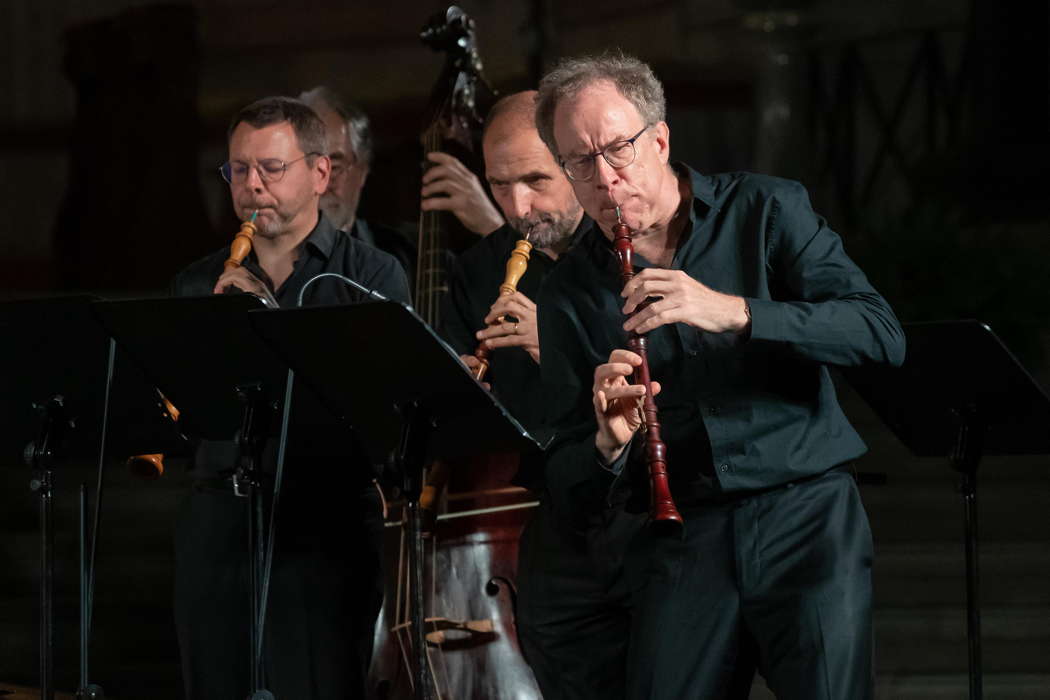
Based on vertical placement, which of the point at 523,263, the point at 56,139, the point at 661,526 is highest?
the point at 56,139

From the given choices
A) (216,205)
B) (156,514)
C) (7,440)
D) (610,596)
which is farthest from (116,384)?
(216,205)

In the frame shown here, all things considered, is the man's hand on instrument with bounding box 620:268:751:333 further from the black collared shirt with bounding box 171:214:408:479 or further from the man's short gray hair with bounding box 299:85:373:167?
the man's short gray hair with bounding box 299:85:373:167

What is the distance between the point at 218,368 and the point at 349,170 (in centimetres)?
158

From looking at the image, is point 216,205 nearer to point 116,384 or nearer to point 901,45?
point 901,45

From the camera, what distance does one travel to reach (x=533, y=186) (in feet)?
10.5

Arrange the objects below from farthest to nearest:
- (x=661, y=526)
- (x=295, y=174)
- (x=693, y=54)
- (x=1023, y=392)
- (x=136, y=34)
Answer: (x=693, y=54), (x=136, y=34), (x=295, y=174), (x=1023, y=392), (x=661, y=526)

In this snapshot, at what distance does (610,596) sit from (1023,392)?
2.67 ft

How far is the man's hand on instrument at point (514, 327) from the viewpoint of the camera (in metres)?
2.95

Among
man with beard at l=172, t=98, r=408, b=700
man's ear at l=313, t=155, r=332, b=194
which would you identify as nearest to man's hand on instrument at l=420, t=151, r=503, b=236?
man's ear at l=313, t=155, r=332, b=194

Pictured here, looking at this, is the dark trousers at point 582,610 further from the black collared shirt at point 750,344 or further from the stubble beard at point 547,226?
the stubble beard at point 547,226

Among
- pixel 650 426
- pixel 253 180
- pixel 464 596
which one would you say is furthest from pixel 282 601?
pixel 650 426

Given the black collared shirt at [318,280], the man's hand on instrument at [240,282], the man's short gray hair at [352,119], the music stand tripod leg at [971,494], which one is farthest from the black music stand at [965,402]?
the man's short gray hair at [352,119]

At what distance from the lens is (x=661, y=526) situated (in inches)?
89.4

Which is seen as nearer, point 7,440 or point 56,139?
point 7,440
